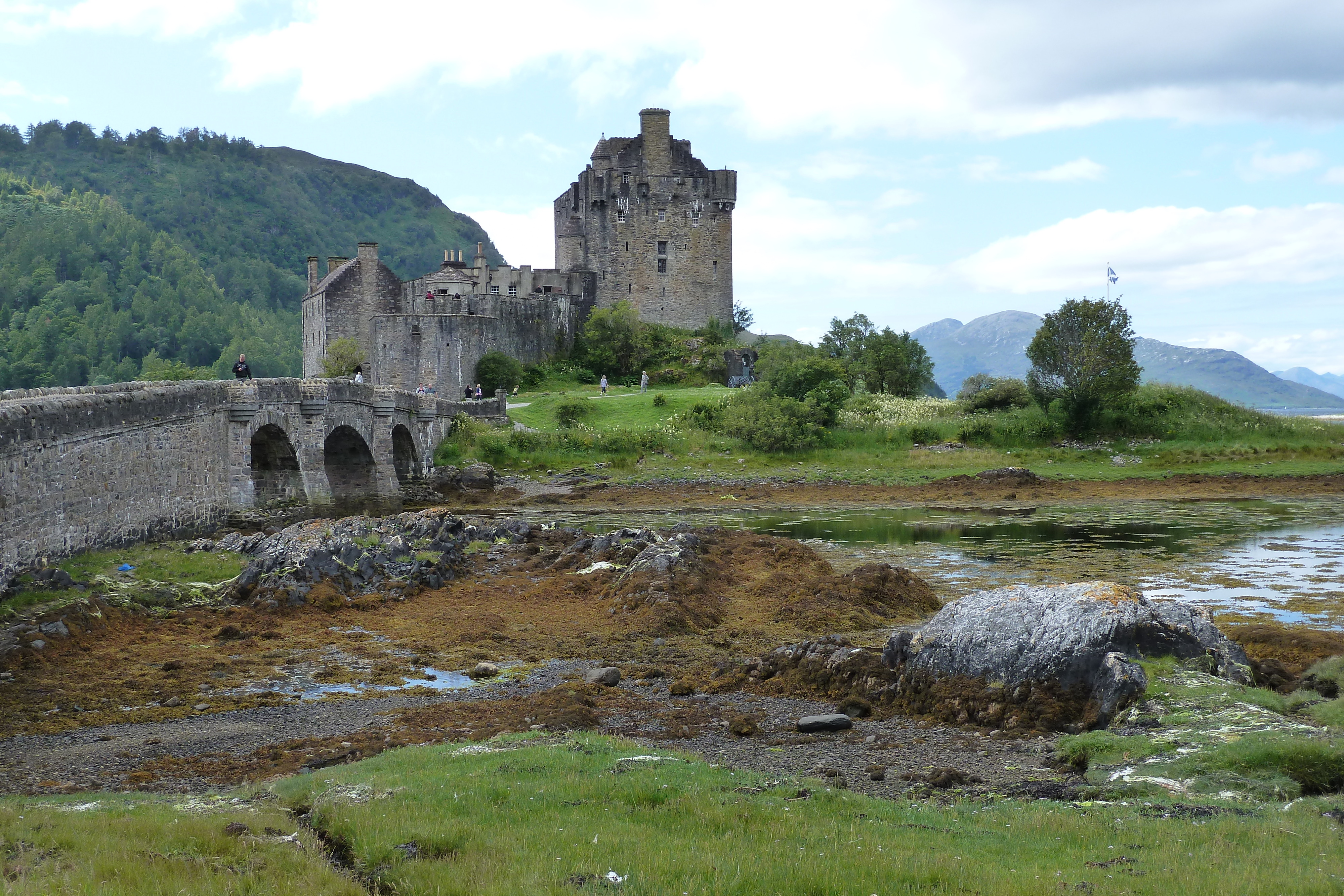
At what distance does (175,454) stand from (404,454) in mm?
18698

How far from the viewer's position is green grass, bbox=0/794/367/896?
6484mm

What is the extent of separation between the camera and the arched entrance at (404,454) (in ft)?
139

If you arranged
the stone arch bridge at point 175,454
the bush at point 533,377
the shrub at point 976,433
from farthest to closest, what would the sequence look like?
the bush at point 533,377, the shrub at point 976,433, the stone arch bridge at point 175,454

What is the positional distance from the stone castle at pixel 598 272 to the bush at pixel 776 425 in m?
17.9

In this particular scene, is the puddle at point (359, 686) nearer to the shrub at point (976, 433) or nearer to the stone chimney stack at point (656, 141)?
the shrub at point (976, 433)

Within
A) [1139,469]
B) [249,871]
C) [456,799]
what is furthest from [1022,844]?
[1139,469]

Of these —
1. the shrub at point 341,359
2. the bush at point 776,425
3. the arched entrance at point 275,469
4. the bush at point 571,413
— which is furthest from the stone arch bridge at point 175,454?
the shrub at point 341,359

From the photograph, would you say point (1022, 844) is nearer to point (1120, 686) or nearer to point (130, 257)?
point (1120, 686)

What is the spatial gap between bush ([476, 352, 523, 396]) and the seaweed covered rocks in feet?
114

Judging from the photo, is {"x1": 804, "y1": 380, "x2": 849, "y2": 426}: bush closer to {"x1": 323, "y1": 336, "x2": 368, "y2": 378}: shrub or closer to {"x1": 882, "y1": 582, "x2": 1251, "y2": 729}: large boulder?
{"x1": 323, "y1": 336, "x2": 368, "y2": 378}: shrub

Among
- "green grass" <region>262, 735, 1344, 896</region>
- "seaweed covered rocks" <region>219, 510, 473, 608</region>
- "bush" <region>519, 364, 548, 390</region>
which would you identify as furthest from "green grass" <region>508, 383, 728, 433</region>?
"green grass" <region>262, 735, 1344, 896</region>

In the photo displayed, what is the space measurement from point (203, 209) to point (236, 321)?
48.1m

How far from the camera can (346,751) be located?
11.2 meters

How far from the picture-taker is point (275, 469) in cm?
3262
